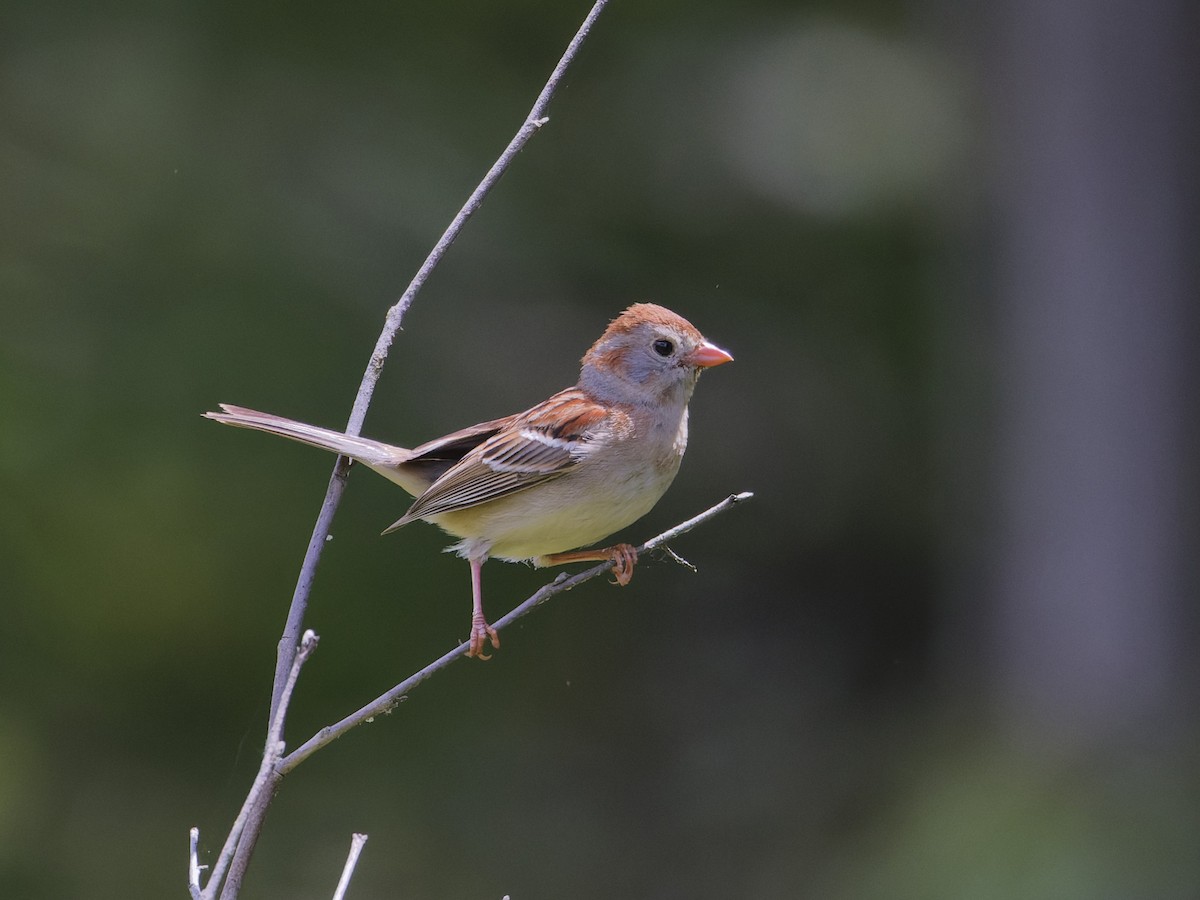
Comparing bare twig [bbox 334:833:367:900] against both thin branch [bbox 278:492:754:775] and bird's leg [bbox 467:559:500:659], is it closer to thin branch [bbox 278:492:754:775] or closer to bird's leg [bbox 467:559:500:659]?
thin branch [bbox 278:492:754:775]

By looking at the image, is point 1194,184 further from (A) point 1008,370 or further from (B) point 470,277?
(B) point 470,277

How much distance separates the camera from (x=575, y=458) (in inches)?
130

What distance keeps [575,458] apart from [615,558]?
28cm

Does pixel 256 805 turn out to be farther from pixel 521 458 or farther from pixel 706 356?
pixel 706 356

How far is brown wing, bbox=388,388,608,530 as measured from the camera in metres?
3.34

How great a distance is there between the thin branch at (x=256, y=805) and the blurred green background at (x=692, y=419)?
12.3 ft

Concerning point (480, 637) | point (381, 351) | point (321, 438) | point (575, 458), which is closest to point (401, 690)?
point (381, 351)

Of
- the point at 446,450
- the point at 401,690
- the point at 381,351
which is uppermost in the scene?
the point at 381,351

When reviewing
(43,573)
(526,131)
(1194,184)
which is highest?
(1194,184)

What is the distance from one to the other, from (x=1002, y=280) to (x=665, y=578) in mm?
2427

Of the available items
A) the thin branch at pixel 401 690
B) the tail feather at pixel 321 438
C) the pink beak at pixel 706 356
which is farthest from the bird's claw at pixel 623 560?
the tail feather at pixel 321 438

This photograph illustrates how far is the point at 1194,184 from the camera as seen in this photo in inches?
272

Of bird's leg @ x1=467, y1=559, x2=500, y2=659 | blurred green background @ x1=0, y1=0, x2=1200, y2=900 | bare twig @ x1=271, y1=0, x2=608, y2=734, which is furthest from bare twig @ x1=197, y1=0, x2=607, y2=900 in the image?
blurred green background @ x1=0, y1=0, x2=1200, y2=900

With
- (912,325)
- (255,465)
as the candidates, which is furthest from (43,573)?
(912,325)
